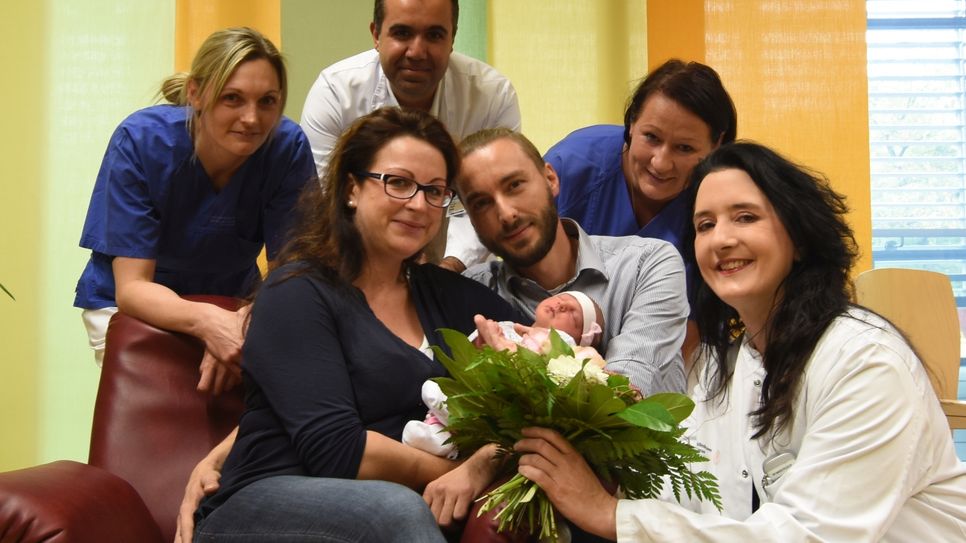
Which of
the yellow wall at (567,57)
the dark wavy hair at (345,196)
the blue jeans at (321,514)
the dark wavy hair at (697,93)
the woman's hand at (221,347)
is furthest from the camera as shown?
the yellow wall at (567,57)

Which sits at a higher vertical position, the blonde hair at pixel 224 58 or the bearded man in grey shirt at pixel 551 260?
the blonde hair at pixel 224 58

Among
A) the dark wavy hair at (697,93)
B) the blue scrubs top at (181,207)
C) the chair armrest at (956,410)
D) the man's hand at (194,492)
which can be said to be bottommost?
the chair armrest at (956,410)

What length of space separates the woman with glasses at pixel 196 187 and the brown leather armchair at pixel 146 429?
68mm

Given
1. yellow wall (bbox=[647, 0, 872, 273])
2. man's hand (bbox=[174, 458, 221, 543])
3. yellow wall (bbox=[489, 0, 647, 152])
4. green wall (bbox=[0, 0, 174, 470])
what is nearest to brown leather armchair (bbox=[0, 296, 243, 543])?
man's hand (bbox=[174, 458, 221, 543])

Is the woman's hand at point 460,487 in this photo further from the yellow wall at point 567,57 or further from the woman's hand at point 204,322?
the yellow wall at point 567,57

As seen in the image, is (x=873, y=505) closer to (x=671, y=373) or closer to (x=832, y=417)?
(x=832, y=417)

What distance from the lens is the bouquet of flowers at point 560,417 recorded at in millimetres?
1613

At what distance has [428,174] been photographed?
2131mm

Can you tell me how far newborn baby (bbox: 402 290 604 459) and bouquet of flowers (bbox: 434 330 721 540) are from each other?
9 centimetres

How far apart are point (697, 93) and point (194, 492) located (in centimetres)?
172

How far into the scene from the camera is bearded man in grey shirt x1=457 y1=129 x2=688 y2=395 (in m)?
2.31

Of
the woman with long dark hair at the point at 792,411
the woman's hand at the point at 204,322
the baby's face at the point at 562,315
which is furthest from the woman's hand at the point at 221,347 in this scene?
the woman with long dark hair at the point at 792,411

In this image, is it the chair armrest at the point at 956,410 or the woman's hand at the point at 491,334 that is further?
the chair armrest at the point at 956,410

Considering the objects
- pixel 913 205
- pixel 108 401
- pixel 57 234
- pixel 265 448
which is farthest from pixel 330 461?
pixel 913 205
